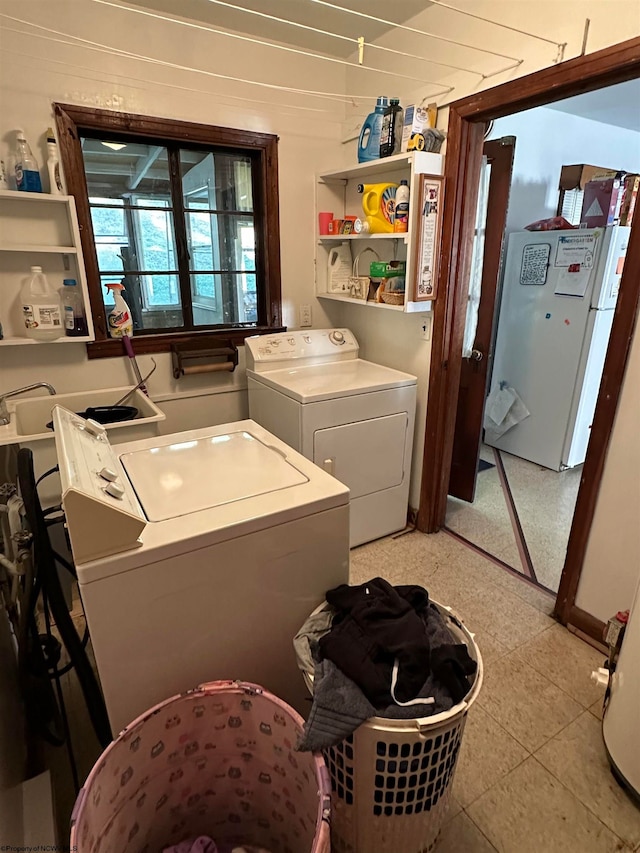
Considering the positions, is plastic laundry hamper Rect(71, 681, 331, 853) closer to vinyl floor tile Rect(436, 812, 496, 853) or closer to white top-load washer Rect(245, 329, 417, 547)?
vinyl floor tile Rect(436, 812, 496, 853)

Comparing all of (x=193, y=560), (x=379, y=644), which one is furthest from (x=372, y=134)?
(x=379, y=644)

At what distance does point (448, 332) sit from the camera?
2424 millimetres

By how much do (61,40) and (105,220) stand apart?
71 centimetres

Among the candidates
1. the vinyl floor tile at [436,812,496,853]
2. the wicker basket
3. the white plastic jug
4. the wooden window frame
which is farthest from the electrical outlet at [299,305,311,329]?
the vinyl floor tile at [436,812,496,853]

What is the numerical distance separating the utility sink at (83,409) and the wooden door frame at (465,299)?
145cm

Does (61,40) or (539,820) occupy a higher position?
(61,40)

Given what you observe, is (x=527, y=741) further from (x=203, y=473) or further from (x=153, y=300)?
(x=153, y=300)

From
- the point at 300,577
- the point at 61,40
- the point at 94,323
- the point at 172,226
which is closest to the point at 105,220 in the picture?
the point at 172,226

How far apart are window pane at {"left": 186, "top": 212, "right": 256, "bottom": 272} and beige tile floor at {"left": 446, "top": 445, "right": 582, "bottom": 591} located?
2.02 m

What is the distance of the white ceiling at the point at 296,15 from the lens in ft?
7.11

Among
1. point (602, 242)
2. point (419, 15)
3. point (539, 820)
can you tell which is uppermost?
point (419, 15)

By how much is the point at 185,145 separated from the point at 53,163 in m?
0.69

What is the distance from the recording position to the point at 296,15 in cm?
228

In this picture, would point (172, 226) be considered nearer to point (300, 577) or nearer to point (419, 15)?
point (419, 15)
